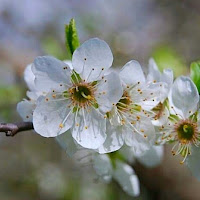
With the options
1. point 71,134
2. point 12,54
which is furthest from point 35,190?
point 71,134

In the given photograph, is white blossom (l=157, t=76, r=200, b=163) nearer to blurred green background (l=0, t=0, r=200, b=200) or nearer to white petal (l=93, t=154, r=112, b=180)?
white petal (l=93, t=154, r=112, b=180)

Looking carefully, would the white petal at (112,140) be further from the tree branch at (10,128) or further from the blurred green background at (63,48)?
the blurred green background at (63,48)

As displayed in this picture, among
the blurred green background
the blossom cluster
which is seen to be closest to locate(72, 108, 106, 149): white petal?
the blossom cluster

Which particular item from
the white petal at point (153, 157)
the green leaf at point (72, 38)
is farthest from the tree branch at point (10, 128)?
the white petal at point (153, 157)

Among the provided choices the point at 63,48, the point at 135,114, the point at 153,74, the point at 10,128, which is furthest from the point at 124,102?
the point at 63,48

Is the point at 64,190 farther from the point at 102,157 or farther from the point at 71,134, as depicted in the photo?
the point at 71,134

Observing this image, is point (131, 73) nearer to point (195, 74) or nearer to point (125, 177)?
point (195, 74)

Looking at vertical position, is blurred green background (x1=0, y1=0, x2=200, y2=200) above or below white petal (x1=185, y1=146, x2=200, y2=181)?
below
